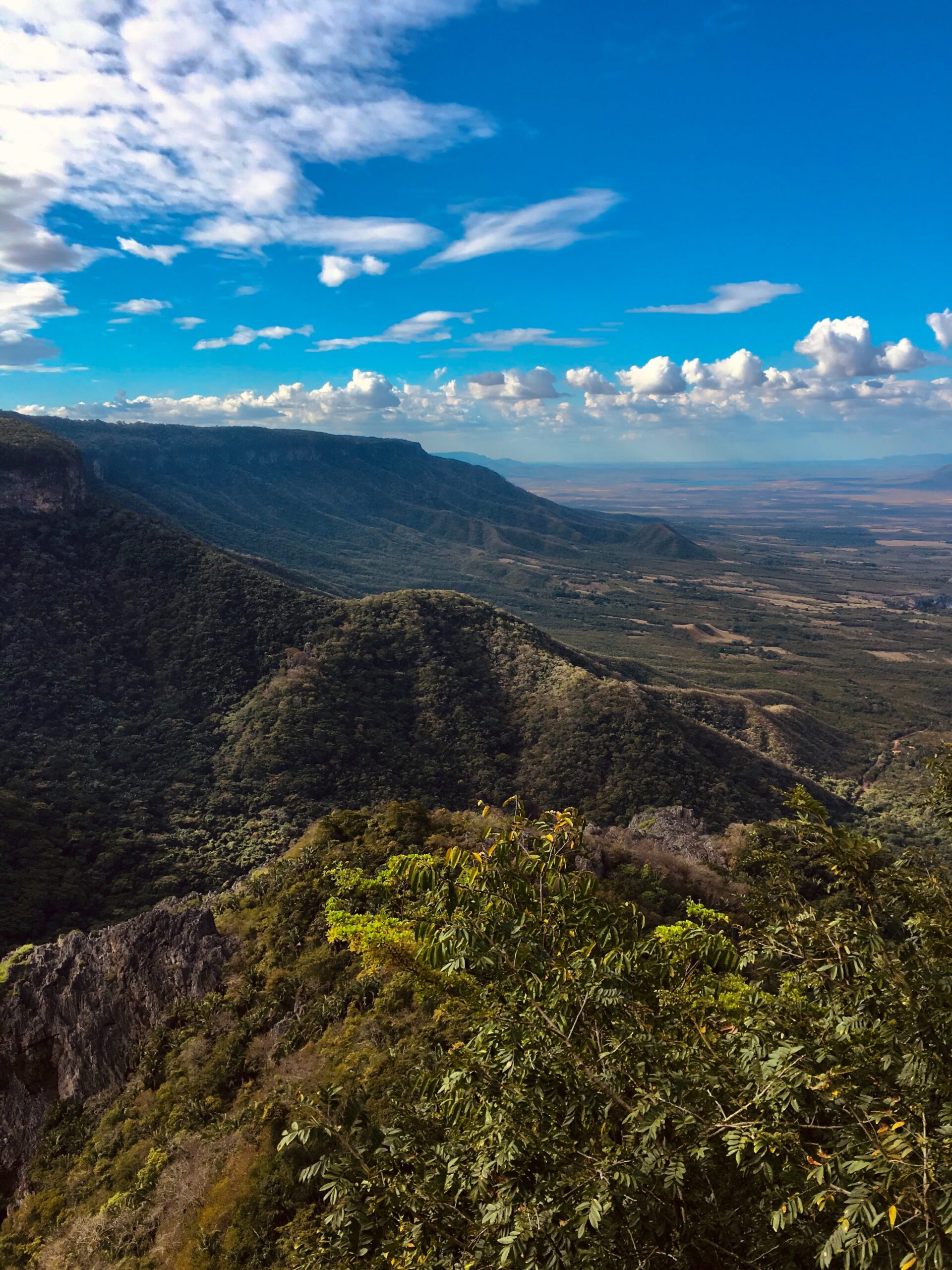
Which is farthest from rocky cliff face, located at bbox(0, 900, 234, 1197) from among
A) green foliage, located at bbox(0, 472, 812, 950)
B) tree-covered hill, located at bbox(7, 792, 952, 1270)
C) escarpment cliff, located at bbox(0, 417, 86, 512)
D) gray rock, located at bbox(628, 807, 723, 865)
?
escarpment cliff, located at bbox(0, 417, 86, 512)

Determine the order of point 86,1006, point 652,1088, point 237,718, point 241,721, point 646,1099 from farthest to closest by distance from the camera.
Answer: point 237,718
point 241,721
point 86,1006
point 652,1088
point 646,1099

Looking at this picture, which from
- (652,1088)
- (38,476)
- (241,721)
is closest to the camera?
(652,1088)

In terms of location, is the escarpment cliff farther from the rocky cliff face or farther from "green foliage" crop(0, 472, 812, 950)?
the rocky cliff face

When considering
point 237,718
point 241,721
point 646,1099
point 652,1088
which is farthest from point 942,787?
point 237,718

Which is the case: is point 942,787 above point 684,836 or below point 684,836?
above

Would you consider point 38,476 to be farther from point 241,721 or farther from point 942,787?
point 942,787

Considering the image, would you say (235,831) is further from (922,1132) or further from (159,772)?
(922,1132)

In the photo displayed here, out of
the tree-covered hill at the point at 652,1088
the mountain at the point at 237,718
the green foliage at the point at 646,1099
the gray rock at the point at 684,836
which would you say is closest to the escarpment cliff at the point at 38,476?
the mountain at the point at 237,718
